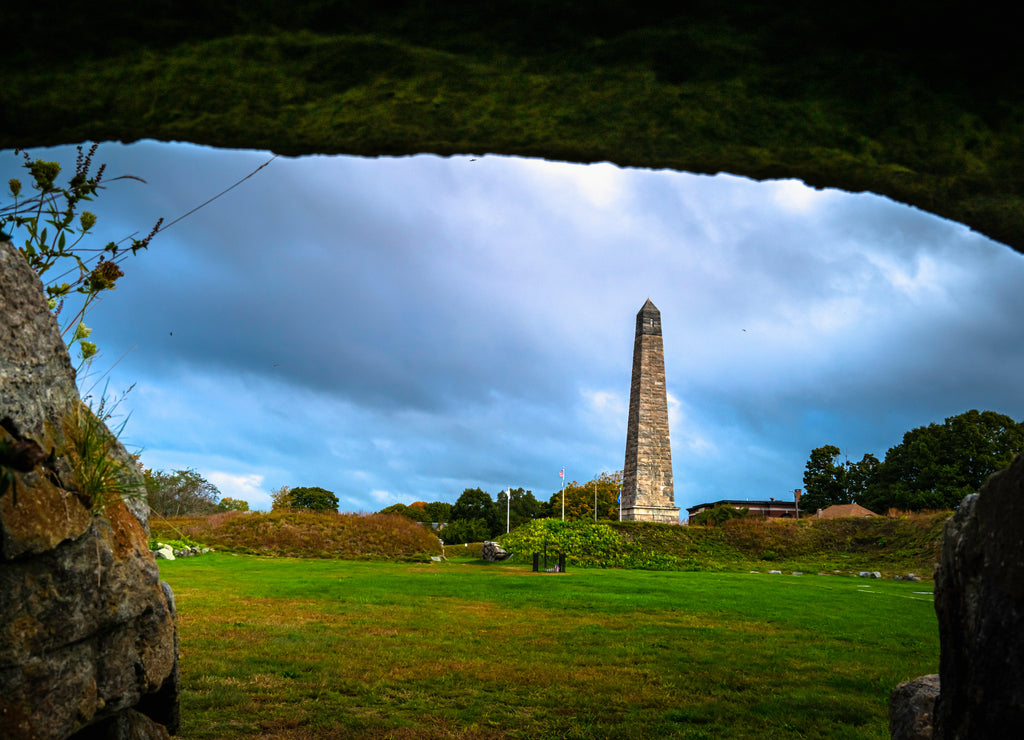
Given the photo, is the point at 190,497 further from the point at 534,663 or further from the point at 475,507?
the point at 534,663

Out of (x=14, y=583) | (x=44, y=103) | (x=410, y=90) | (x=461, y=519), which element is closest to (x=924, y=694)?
(x=410, y=90)

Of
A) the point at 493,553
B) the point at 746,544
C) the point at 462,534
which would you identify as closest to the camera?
the point at 493,553

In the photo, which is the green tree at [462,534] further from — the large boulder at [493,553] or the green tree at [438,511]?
the large boulder at [493,553]

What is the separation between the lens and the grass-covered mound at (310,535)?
1062 inches

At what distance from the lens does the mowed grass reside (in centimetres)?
535

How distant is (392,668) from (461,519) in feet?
125

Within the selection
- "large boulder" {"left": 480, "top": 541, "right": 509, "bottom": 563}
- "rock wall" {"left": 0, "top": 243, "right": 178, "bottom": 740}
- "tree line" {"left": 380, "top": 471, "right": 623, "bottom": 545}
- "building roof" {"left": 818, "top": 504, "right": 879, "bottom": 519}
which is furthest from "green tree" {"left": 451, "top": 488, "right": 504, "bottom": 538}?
"rock wall" {"left": 0, "top": 243, "right": 178, "bottom": 740}

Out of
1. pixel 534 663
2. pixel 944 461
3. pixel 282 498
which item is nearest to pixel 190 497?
pixel 282 498

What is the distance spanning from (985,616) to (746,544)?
32984mm

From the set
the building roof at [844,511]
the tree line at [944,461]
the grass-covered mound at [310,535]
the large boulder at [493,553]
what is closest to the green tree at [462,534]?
the grass-covered mound at [310,535]

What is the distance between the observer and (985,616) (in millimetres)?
2641

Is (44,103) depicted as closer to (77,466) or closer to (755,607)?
(77,466)

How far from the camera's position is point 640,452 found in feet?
128

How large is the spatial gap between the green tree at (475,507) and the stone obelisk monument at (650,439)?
31.4 ft
